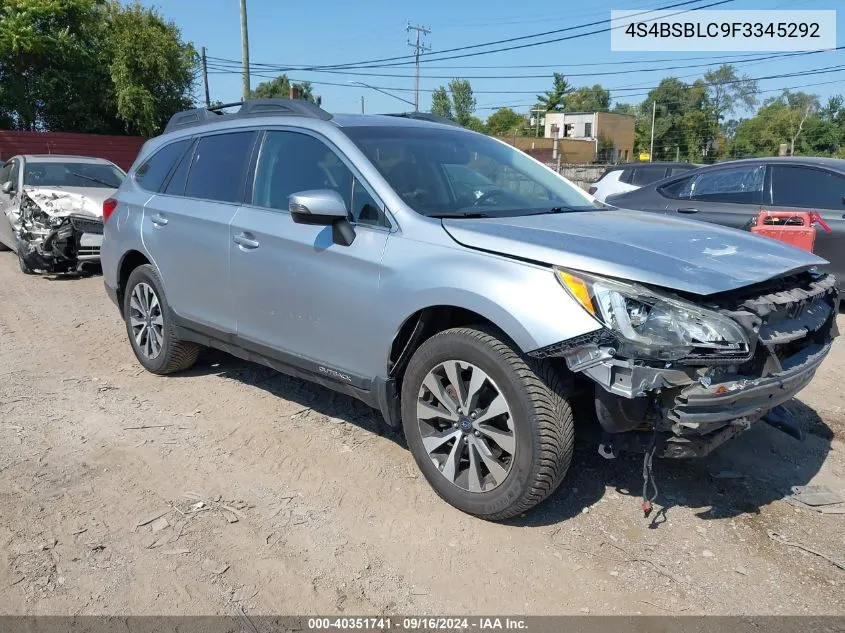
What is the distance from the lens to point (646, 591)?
109 inches

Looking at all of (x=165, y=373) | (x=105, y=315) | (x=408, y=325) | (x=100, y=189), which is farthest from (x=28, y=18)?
(x=408, y=325)

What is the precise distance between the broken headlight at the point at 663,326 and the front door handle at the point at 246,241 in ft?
7.03

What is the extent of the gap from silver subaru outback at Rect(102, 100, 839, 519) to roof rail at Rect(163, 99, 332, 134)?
2 centimetres

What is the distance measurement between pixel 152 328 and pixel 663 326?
12.8 feet

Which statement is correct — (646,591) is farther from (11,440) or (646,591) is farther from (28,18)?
(28,18)

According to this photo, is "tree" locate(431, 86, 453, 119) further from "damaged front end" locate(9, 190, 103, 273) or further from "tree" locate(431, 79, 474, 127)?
"damaged front end" locate(9, 190, 103, 273)

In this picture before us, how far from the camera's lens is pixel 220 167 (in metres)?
4.57

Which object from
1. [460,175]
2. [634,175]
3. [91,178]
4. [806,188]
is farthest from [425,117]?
[634,175]

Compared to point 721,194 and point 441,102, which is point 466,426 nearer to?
point 721,194

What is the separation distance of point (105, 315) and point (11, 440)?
11.4 feet

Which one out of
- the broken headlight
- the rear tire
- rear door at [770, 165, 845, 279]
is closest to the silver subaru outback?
the broken headlight

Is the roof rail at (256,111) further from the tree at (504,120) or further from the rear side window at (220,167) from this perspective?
the tree at (504,120)

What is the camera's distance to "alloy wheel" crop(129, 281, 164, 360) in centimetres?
516

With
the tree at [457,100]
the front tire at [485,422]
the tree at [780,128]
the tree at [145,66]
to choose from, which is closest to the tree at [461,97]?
the tree at [457,100]
